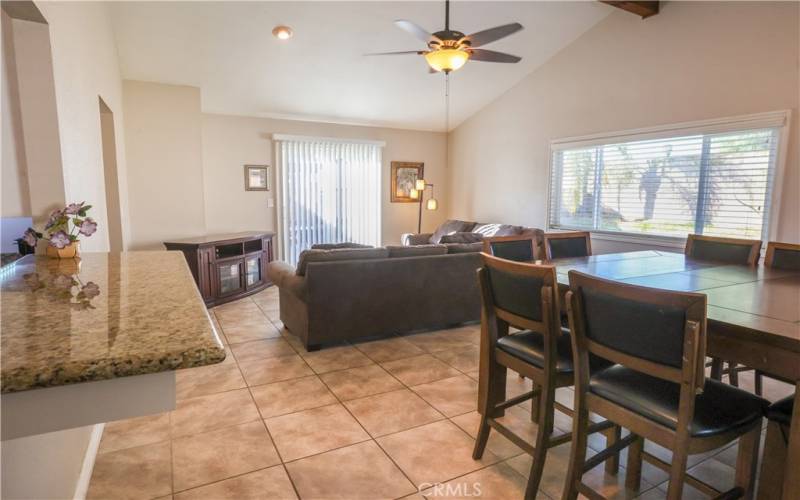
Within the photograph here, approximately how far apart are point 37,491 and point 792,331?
2.36 meters

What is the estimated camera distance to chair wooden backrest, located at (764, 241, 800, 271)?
2.42 m

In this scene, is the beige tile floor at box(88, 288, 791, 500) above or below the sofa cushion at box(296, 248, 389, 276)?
below

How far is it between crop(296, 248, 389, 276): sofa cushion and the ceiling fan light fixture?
1.54 metres

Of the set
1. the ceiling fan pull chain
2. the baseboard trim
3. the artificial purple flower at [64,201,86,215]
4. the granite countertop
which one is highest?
the ceiling fan pull chain

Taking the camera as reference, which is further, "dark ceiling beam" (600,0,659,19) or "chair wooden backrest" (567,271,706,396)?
"dark ceiling beam" (600,0,659,19)

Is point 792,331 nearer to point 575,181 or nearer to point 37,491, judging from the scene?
point 37,491

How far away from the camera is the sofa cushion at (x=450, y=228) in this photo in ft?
22.3

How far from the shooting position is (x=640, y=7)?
4.20 m

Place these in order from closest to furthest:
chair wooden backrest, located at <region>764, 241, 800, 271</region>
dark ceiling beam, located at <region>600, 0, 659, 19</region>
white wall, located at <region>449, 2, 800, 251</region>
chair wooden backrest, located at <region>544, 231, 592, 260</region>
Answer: chair wooden backrest, located at <region>764, 241, 800, 271</region>
chair wooden backrest, located at <region>544, 231, 592, 260</region>
white wall, located at <region>449, 2, 800, 251</region>
dark ceiling beam, located at <region>600, 0, 659, 19</region>

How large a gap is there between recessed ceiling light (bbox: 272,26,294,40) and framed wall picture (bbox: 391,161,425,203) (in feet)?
10.5

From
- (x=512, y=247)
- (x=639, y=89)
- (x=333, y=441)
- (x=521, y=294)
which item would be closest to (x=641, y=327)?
(x=521, y=294)

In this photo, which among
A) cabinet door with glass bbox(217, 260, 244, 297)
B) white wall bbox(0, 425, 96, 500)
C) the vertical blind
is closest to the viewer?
white wall bbox(0, 425, 96, 500)

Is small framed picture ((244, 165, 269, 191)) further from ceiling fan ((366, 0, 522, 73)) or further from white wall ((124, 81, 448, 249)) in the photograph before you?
ceiling fan ((366, 0, 522, 73))


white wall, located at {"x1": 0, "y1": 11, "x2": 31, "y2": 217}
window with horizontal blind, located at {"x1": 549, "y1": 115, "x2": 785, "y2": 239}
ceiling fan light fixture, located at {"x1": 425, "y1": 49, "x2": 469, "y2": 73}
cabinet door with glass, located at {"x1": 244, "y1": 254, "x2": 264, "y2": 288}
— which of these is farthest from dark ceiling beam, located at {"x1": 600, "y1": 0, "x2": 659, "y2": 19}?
cabinet door with glass, located at {"x1": 244, "y1": 254, "x2": 264, "y2": 288}
